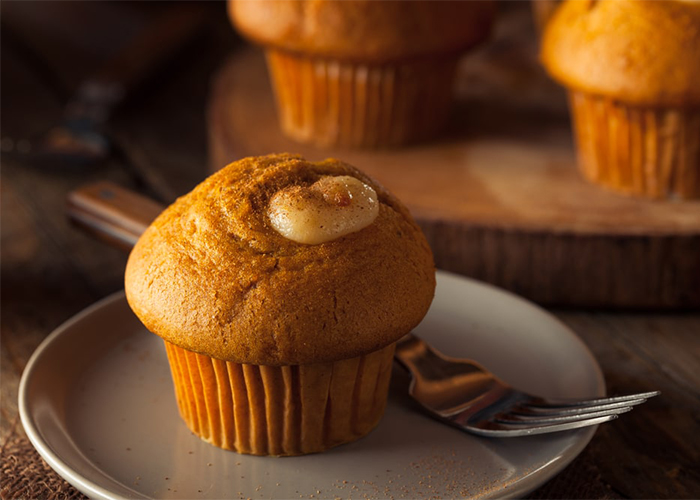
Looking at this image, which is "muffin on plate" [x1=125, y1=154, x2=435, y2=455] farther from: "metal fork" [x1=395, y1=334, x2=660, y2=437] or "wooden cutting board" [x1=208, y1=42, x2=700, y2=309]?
"wooden cutting board" [x1=208, y1=42, x2=700, y2=309]

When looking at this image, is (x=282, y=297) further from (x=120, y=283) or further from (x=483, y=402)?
(x=120, y=283)

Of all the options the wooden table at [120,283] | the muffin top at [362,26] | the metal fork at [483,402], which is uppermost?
the muffin top at [362,26]

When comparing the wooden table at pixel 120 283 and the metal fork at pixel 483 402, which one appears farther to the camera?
the wooden table at pixel 120 283

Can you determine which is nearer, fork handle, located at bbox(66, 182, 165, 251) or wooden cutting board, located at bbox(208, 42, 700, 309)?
fork handle, located at bbox(66, 182, 165, 251)

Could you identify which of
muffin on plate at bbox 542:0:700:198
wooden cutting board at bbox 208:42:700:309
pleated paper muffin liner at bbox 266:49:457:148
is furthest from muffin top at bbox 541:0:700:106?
pleated paper muffin liner at bbox 266:49:457:148

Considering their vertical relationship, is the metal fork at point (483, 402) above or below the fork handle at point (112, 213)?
below

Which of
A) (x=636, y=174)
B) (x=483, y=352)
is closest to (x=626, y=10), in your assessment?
(x=636, y=174)

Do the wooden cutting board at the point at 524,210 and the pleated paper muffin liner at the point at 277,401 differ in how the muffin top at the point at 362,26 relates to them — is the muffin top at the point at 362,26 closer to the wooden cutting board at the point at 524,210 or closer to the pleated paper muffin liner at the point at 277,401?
the wooden cutting board at the point at 524,210

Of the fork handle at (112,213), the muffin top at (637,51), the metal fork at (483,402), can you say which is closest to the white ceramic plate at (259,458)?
the metal fork at (483,402)
